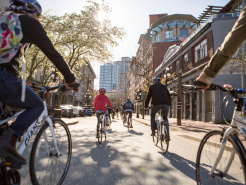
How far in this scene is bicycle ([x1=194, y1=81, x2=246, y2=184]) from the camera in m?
1.71

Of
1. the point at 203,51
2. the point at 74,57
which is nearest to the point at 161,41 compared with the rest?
the point at 203,51

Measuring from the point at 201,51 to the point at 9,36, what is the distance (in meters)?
19.7

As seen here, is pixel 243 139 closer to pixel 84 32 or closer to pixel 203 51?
pixel 84 32

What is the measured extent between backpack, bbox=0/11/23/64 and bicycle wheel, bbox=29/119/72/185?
90 cm

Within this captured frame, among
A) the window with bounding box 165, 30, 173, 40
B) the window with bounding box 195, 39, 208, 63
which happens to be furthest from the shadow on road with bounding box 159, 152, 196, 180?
the window with bounding box 165, 30, 173, 40

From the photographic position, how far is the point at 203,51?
60.7 feet

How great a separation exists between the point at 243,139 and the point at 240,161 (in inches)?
8.0

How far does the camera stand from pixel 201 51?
1897 cm

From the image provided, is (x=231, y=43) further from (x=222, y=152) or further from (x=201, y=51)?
(x=201, y=51)

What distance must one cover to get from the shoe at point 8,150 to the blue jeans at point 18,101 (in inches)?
2.9

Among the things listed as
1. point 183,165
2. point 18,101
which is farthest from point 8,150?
point 183,165

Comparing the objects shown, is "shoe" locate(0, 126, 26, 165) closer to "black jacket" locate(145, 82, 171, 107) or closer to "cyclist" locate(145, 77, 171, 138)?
"cyclist" locate(145, 77, 171, 138)

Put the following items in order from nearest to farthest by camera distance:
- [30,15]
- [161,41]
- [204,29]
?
[30,15] < [204,29] < [161,41]

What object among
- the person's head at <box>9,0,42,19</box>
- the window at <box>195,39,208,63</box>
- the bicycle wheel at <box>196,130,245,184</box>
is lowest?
the bicycle wheel at <box>196,130,245,184</box>
